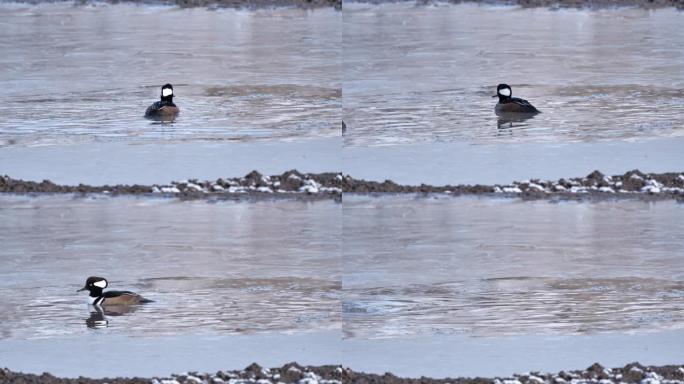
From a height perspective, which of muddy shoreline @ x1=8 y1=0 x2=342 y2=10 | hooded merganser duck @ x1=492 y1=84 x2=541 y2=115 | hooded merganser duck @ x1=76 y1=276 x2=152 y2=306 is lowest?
hooded merganser duck @ x1=76 y1=276 x2=152 y2=306

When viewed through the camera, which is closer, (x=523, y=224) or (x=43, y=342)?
(x=43, y=342)

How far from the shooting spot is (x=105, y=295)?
11164mm

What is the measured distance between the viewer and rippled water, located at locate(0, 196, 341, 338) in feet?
35.6

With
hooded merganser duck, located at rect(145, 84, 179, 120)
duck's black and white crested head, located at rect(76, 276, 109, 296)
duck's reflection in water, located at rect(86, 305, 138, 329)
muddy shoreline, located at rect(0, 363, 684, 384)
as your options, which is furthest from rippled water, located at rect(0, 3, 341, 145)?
muddy shoreline, located at rect(0, 363, 684, 384)

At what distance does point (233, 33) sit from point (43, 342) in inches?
291

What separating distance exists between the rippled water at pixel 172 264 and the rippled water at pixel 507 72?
1.35 metres

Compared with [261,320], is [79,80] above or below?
above

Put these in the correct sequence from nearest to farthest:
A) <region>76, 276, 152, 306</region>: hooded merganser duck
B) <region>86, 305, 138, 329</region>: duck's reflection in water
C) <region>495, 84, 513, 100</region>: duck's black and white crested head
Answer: <region>86, 305, 138, 329</region>: duck's reflection in water
<region>76, 276, 152, 306</region>: hooded merganser duck
<region>495, 84, 513, 100</region>: duck's black and white crested head

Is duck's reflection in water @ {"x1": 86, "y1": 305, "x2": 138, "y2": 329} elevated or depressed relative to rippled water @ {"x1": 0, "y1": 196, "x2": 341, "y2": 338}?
depressed

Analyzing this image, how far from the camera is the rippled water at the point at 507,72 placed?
44.9 feet

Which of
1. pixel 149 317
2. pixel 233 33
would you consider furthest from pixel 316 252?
pixel 233 33

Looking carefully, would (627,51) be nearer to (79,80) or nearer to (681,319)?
(79,80)

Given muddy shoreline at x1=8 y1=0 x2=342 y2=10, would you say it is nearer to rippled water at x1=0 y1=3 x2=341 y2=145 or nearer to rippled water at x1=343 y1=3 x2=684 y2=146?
rippled water at x1=0 y1=3 x2=341 y2=145

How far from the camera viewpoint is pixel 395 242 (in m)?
12.0
